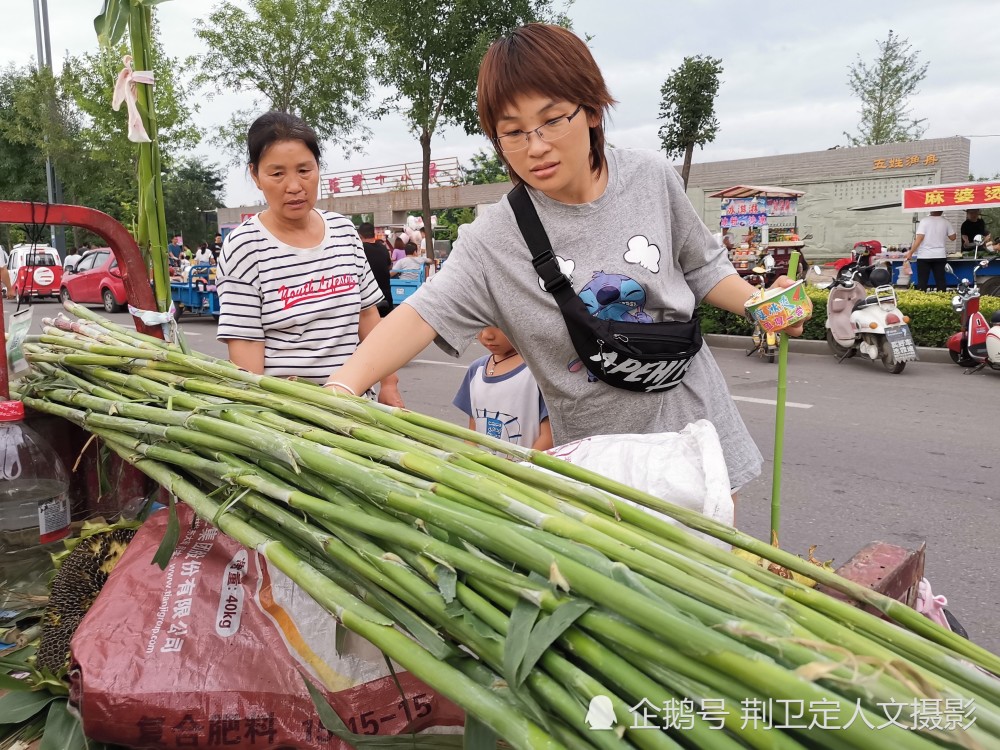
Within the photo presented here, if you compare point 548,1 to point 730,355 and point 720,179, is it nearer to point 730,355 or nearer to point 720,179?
point 730,355

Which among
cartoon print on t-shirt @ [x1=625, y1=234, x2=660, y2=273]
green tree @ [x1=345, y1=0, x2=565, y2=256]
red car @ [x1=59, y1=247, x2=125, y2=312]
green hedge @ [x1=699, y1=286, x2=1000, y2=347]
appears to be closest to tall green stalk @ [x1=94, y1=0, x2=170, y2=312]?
cartoon print on t-shirt @ [x1=625, y1=234, x2=660, y2=273]

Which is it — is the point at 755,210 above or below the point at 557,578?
above

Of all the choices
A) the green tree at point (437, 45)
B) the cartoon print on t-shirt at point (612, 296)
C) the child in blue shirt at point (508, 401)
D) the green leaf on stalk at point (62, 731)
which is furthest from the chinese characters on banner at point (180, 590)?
the green tree at point (437, 45)

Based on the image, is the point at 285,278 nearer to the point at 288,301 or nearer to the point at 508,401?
the point at 288,301

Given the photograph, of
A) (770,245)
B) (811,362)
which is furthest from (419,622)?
(770,245)

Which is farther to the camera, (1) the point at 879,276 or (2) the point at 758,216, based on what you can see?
(2) the point at 758,216

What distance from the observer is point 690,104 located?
13.1 meters

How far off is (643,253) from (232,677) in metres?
1.03

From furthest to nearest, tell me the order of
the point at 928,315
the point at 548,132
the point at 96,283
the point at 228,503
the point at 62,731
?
the point at 96,283 → the point at 928,315 → the point at 548,132 → the point at 62,731 → the point at 228,503

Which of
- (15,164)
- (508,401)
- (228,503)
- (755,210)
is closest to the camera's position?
(228,503)

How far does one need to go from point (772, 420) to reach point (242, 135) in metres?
17.2

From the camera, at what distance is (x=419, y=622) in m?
0.74

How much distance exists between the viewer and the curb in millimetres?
8148

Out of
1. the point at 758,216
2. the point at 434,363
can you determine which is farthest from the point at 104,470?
the point at 758,216
